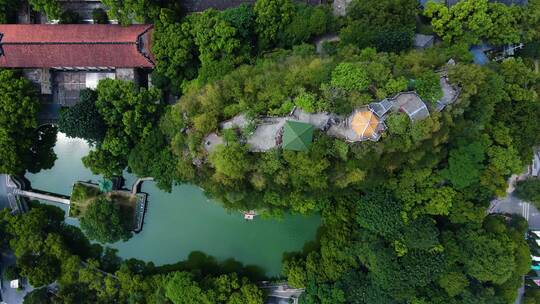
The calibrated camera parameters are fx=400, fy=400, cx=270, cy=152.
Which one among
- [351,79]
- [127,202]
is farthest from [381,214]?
[127,202]

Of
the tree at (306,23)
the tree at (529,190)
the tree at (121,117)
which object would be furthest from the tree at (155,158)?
the tree at (529,190)

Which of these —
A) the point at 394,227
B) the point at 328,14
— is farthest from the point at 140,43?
the point at 394,227

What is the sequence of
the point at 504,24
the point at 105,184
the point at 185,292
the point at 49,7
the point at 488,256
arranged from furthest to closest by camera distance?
the point at 105,184 < the point at 185,292 < the point at 49,7 < the point at 504,24 < the point at 488,256

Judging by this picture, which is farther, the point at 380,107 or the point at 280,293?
the point at 280,293

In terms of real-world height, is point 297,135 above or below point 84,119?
below

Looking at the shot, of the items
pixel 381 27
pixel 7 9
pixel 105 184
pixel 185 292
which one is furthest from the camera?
pixel 105 184

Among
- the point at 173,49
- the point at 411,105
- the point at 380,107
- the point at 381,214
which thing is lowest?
the point at 381,214

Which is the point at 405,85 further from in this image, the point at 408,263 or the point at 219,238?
the point at 219,238

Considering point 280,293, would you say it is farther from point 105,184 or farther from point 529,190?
point 529,190
